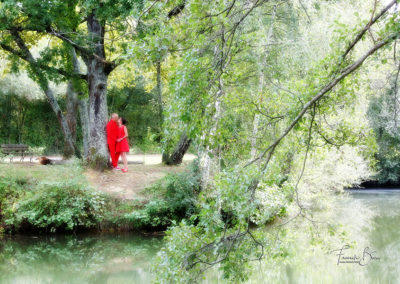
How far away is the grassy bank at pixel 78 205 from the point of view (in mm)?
10648

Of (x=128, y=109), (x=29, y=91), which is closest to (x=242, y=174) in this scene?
(x=29, y=91)

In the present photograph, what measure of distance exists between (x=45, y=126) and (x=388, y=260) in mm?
Result: 17691

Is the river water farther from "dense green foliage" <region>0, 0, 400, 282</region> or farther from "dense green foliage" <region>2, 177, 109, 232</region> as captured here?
"dense green foliage" <region>0, 0, 400, 282</region>

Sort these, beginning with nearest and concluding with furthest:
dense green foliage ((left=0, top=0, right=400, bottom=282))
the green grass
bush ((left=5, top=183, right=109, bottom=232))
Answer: dense green foliage ((left=0, top=0, right=400, bottom=282)) → bush ((left=5, top=183, right=109, bottom=232)) → the green grass

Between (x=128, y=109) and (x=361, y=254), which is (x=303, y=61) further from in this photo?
(x=128, y=109)

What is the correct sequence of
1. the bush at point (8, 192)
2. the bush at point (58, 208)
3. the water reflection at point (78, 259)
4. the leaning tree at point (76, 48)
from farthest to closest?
the leaning tree at point (76, 48) → the bush at point (8, 192) → the bush at point (58, 208) → the water reflection at point (78, 259)

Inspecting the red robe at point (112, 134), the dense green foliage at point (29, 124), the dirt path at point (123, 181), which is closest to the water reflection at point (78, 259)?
the dirt path at point (123, 181)

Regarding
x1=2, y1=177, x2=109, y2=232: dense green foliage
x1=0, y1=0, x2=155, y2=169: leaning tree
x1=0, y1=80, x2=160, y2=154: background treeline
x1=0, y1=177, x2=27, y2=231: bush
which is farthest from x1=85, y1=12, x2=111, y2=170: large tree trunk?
x1=0, y1=80, x2=160, y2=154: background treeline

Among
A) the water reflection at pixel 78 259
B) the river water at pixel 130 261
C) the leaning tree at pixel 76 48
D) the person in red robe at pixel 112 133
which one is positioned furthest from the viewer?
the person in red robe at pixel 112 133

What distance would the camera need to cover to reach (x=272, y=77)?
12188mm

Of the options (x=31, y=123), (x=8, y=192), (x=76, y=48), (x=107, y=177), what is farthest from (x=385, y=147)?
(x=8, y=192)

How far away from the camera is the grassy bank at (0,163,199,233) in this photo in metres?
10.6

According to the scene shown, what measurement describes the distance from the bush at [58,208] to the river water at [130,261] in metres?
0.43

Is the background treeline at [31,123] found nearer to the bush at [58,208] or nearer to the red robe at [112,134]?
the red robe at [112,134]
